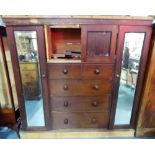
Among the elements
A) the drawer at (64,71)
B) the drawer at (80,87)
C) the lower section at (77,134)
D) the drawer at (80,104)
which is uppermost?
the drawer at (64,71)

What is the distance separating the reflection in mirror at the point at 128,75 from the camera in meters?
1.49

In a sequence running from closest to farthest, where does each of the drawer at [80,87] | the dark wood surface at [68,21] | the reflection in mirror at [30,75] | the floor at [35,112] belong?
the dark wood surface at [68,21] → the reflection in mirror at [30,75] → the drawer at [80,87] → the floor at [35,112]

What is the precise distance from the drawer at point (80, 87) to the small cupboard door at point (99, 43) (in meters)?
0.26

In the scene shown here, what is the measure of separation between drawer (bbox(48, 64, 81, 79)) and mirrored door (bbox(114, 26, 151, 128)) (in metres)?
0.43

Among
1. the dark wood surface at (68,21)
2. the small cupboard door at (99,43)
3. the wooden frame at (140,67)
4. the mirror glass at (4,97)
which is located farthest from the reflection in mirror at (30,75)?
the wooden frame at (140,67)

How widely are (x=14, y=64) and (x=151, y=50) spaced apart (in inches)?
54.8

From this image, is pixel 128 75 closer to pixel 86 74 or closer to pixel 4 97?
pixel 86 74

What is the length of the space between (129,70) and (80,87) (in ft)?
1.86

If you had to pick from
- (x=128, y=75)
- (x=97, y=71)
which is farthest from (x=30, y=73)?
(x=128, y=75)

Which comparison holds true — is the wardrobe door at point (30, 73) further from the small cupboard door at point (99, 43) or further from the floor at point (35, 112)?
the small cupboard door at point (99, 43)

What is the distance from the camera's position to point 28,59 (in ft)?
5.03

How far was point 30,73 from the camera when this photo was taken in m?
1.60
